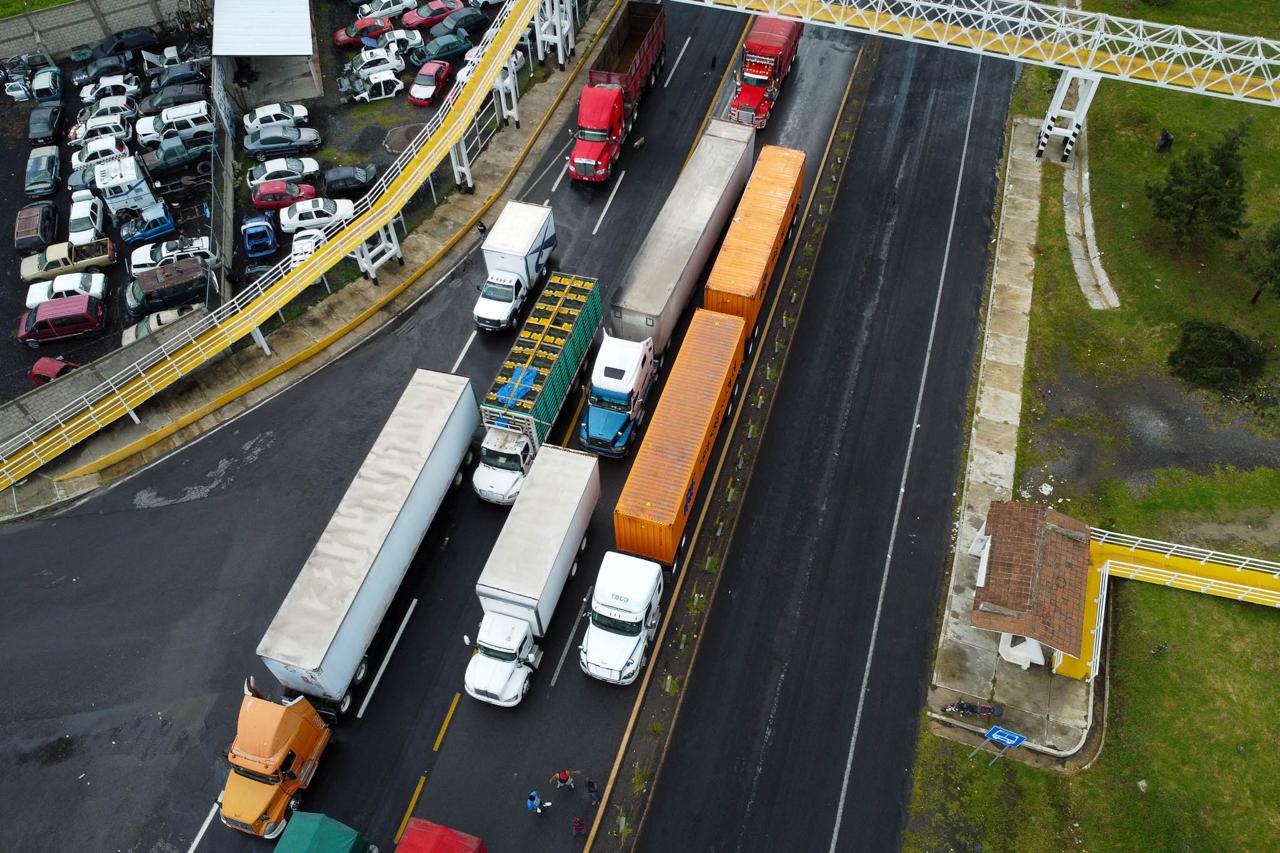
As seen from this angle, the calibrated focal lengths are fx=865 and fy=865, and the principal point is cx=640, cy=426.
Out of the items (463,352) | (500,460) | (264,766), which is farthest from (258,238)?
(264,766)

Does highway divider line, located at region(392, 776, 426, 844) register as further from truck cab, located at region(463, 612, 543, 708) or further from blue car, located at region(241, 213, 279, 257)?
blue car, located at region(241, 213, 279, 257)

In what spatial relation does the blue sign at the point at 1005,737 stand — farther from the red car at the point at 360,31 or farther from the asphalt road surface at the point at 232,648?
the red car at the point at 360,31

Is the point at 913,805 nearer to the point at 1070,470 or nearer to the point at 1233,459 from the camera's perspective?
the point at 1070,470

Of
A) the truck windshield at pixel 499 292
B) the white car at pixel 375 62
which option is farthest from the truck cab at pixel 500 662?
the white car at pixel 375 62

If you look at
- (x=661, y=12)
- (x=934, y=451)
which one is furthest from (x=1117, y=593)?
(x=661, y=12)

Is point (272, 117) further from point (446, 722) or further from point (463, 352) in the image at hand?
point (446, 722)

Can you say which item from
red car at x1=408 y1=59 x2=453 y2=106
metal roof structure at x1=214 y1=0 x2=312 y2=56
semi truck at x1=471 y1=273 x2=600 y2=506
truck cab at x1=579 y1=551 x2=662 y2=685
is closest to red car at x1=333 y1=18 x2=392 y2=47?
metal roof structure at x1=214 y1=0 x2=312 y2=56
